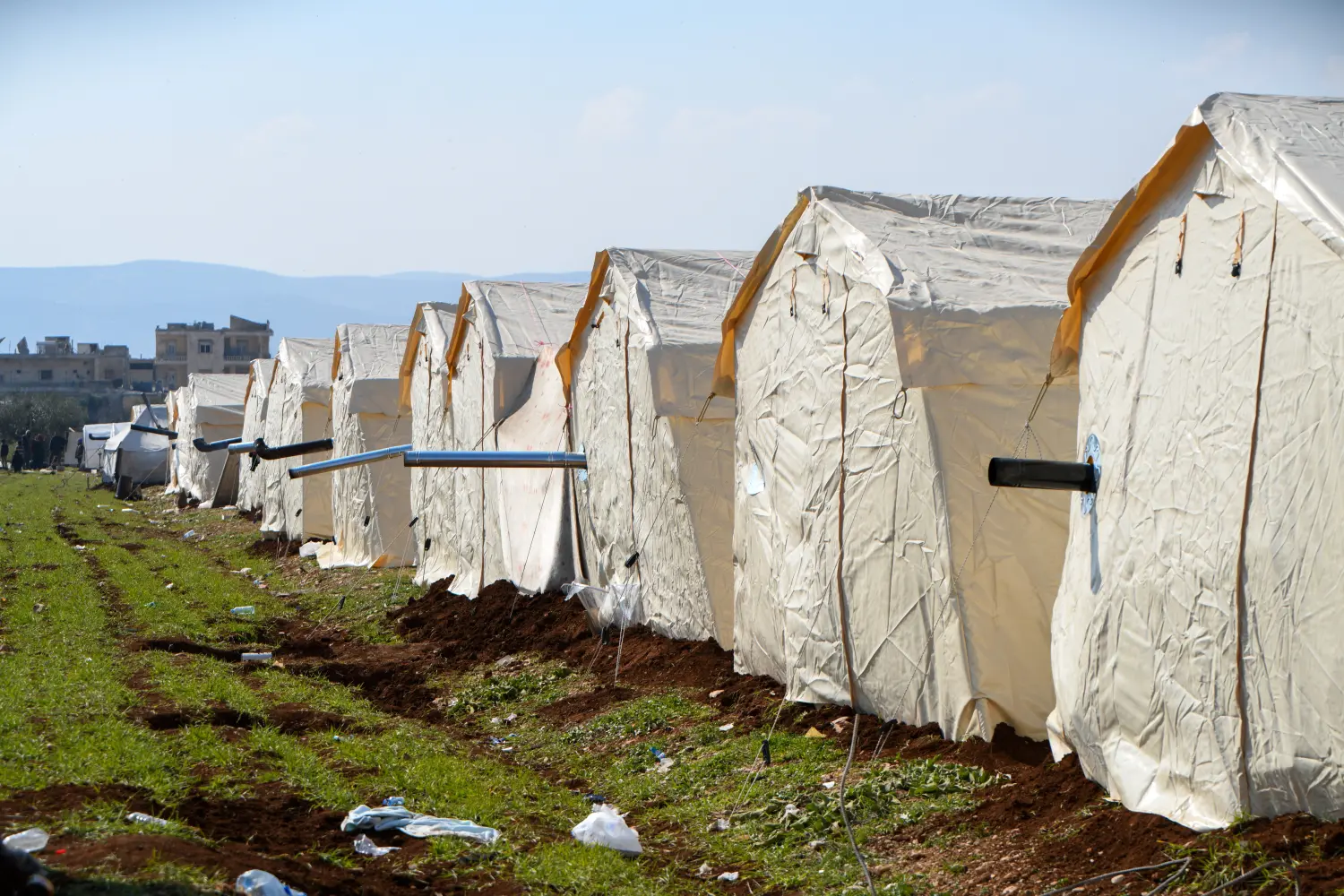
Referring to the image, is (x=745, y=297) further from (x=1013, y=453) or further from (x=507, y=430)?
(x=507, y=430)

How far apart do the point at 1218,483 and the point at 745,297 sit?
18.6 ft

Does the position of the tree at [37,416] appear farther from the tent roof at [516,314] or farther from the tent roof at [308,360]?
the tent roof at [516,314]

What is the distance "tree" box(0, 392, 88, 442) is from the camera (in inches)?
2832

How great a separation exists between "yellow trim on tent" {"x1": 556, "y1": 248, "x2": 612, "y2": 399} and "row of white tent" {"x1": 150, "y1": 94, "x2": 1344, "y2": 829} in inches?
1.4

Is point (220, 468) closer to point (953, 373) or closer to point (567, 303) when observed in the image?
point (567, 303)

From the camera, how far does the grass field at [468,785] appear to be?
18.2ft

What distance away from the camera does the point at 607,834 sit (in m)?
6.68

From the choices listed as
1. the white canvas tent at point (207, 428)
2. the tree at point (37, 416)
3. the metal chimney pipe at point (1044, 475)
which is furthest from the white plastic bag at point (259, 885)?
the tree at point (37, 416)

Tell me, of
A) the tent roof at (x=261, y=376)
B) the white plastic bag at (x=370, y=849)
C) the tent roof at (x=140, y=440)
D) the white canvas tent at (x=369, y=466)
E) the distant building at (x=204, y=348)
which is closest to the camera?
the white plastic bag at (x=370, y=849)

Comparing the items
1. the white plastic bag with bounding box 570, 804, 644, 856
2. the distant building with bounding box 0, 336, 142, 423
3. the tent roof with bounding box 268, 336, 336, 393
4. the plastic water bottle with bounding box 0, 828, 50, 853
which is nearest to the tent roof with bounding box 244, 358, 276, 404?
the tent roof with bounding box 268, 336, 336, 393

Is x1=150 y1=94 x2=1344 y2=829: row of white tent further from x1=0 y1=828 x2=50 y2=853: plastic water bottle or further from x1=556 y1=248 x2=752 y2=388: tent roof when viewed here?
x1=0 y1=828 x2=50 y2=853: plastic water bottle

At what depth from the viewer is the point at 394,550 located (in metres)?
21.3

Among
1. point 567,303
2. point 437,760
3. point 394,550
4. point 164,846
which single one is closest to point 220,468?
point 394,550

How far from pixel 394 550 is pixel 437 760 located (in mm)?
13343
